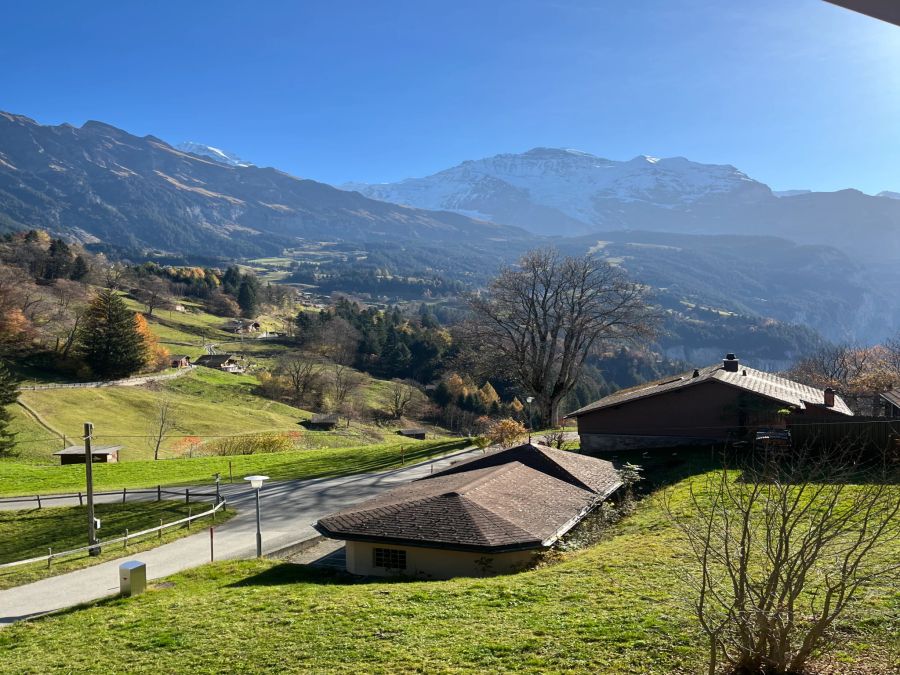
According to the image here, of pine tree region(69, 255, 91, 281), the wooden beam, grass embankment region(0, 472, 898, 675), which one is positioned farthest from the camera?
pine tree region(69, 255, 91, 281)

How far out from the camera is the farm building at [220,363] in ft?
311

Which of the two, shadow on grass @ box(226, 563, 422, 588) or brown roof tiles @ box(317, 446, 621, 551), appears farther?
shadow on grass @ box(226, 563, 422, 588)

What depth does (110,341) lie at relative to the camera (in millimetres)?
73812

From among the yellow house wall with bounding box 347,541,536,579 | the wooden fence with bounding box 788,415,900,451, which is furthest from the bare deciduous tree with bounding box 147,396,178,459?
the wooden fence with bounding box 788,415,900,451

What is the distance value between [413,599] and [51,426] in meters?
55.6

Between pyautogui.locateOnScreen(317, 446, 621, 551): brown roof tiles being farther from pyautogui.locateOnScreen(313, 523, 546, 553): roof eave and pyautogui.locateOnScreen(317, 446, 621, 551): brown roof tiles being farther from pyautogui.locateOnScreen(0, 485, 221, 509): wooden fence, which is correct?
pyautogui.locateOnScreen(0, 485, 221, 509): wooden fence

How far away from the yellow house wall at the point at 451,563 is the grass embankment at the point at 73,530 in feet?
40.4

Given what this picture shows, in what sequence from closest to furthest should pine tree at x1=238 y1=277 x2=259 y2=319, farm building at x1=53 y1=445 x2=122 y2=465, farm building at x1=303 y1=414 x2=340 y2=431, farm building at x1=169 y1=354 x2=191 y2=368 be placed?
farm building at x1=53 y1=445 x2=122 y2=465 < farm building at x1=303 y1=414 x2=340 y2=431 < farm building at x1=169 y1=354 x2=191 y2=368 < pine tree at x1=238 y1=277 x2=259 y2=319

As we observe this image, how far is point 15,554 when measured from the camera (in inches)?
1014

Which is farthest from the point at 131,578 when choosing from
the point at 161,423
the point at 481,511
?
the point at 161,423

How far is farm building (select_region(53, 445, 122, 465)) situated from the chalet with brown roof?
3605 cm

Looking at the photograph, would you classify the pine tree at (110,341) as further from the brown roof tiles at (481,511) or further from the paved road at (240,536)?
the brown roof tiles at (481,511)

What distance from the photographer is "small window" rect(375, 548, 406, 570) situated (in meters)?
17.3

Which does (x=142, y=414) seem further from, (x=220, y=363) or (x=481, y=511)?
(x=481, y=511)
